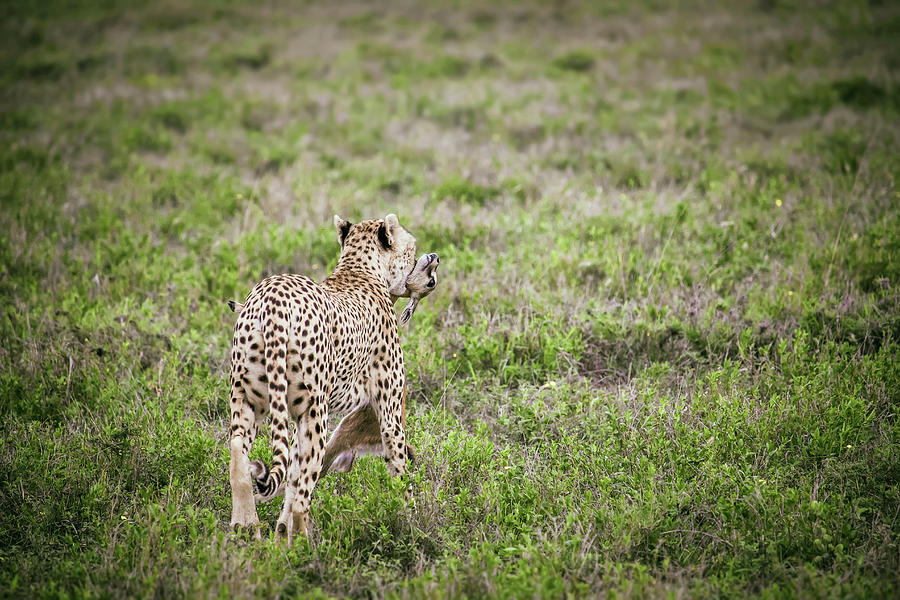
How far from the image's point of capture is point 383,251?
4.82m

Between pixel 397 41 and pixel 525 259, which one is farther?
pixel 397 41

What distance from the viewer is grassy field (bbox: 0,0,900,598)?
3.89 metres

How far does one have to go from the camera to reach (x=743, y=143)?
10.6m

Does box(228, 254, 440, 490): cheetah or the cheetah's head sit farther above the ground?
the cheetah's head

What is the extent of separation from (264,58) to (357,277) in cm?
1310

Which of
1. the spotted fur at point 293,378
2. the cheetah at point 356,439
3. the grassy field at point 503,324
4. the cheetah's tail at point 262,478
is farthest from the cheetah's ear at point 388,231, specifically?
the cheetah's tail at point 262,478

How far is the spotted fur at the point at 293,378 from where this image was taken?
3.64 metres

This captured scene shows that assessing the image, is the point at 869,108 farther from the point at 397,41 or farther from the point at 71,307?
the point at 71,307

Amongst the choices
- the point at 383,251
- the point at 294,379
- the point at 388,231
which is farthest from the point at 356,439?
the point at 388,231

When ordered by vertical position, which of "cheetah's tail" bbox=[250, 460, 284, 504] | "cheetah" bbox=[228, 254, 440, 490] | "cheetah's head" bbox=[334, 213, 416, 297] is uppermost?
"cheetah's head" bbox=[334, 213, 416, 297]

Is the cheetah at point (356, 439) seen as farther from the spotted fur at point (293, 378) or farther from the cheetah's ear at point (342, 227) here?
the cheetah's ear at point (342, 227)

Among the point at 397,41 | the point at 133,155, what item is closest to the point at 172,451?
the point at 133,155

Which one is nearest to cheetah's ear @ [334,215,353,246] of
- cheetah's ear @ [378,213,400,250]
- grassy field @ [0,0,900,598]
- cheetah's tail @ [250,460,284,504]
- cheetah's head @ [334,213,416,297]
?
cheetah's head @ [334,213,416,297]

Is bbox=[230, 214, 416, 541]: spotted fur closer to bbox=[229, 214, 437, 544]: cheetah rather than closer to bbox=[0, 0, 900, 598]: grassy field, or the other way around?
bbox=[229, 214, 437, 544]: cheetah
